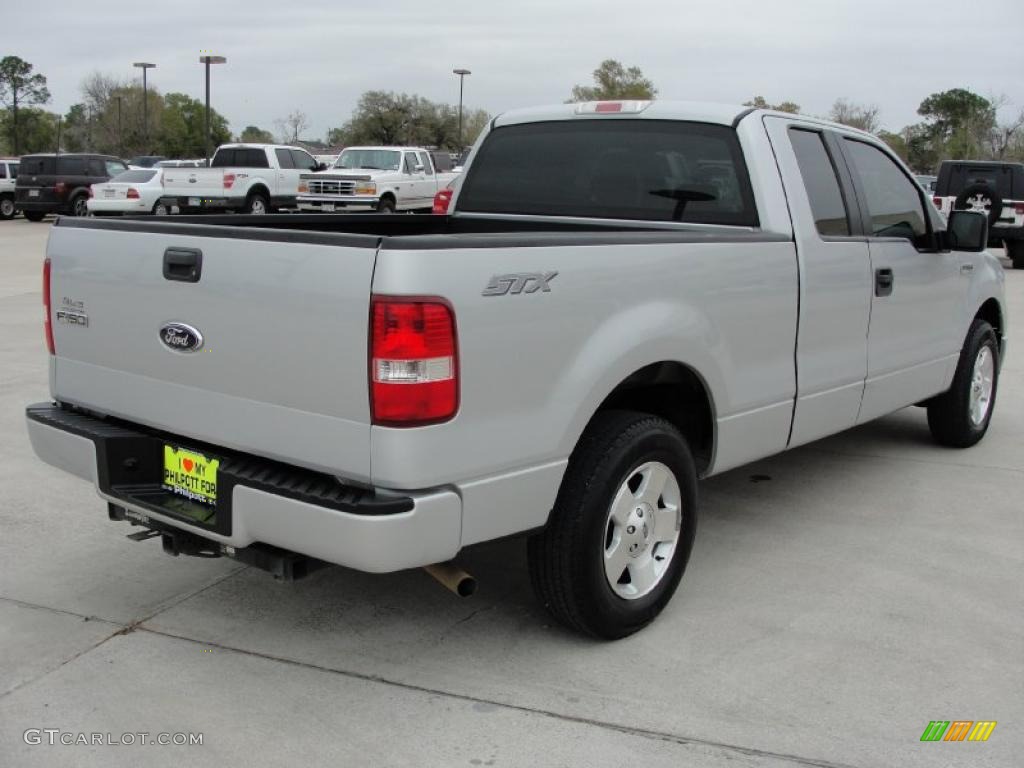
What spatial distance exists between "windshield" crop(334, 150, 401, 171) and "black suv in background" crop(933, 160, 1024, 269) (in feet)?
39.8

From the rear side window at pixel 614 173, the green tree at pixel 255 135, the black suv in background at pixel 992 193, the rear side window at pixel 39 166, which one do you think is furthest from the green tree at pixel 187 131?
the rear side window at pixel 614 173

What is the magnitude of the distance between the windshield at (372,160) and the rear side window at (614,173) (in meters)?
20.4

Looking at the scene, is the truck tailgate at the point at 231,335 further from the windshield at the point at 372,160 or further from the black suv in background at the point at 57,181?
the black suv in background at the point at 57,181

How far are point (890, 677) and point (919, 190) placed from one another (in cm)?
304

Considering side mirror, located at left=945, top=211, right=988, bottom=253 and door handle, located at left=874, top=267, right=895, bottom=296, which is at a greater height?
side mirror, located at left=945, top=211, right=988, bottom=253

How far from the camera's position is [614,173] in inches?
194

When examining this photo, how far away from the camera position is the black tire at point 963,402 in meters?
6.24

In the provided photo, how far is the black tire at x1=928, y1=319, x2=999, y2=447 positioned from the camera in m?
6.24

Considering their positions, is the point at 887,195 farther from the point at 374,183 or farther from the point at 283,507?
the point at 374,183

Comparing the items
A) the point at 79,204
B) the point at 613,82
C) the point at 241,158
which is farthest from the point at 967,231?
the point at 613,82

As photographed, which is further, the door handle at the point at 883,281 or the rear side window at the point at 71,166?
the rear side window at the point at 71,166

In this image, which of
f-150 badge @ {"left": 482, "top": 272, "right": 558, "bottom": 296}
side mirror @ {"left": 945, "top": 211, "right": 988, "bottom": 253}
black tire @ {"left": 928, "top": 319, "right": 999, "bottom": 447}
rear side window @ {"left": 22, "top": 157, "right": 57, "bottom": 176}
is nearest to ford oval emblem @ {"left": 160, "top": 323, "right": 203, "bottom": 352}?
f-150 badge @ {"left": 482, "top": 272, "right": 558, "bottom": 296}

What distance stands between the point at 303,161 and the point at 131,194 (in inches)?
182

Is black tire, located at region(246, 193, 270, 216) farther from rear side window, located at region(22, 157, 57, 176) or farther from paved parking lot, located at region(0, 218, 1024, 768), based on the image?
paved parking lot, located at region(0, 218, 1024, 768)
